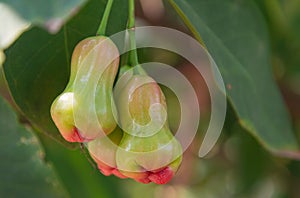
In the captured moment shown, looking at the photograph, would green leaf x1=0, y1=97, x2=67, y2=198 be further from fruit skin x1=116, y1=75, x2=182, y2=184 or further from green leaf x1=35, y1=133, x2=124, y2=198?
green leaf x1=35, y1=133, x2=124, y2=198

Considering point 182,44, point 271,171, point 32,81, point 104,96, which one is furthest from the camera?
point 271,171

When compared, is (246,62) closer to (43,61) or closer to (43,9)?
(43,61)

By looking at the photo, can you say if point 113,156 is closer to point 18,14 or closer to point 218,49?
point 18,14

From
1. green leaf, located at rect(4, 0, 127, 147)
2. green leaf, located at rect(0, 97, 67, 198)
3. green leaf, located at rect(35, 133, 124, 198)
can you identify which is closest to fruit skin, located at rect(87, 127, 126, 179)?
green leaf, located at rect(4, 0, 127, 147)

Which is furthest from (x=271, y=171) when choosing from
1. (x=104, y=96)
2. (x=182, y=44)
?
(x=104, y=96)

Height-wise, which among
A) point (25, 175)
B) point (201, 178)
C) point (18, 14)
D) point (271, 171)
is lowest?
point (201, 178)

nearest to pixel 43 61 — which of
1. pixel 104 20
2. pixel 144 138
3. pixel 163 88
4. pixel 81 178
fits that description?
pixel 104 20

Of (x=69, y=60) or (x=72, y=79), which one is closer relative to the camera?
(x=72, y=79)
